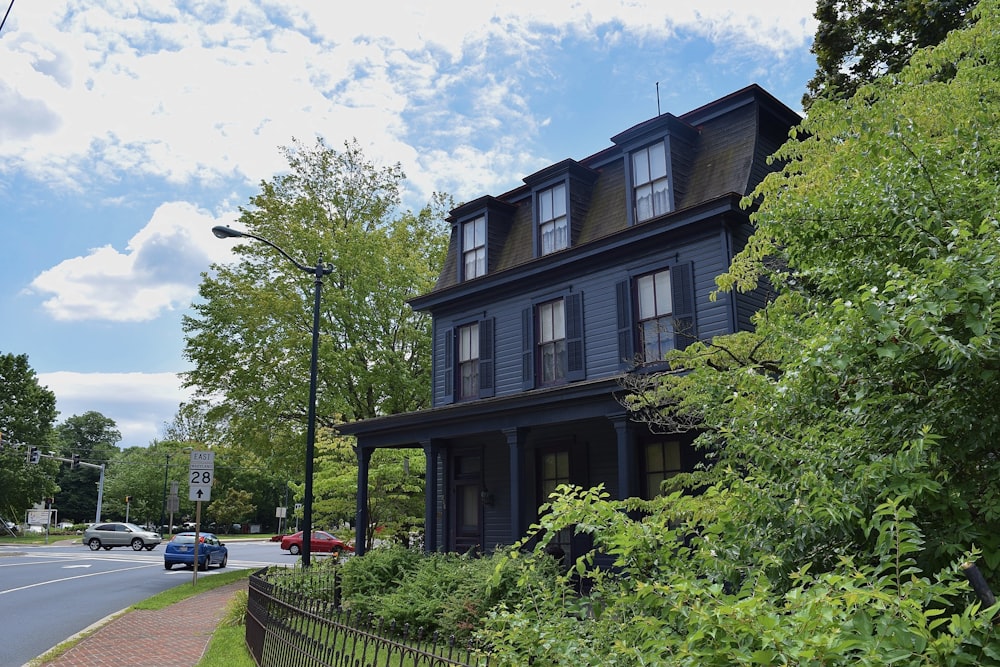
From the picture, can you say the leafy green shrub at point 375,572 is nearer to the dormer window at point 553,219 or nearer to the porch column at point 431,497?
the porch column at point 431,497

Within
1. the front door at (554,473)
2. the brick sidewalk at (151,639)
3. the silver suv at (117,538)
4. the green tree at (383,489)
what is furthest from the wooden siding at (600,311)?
the silver suv at (117,538)

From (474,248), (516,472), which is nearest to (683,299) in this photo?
(516,472)

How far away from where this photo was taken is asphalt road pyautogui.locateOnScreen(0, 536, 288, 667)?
13.9 m

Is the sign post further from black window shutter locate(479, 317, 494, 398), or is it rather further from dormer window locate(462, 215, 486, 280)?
dormer window locate(462, 215, 486, 280)

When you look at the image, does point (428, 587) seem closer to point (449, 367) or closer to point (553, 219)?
point (449, 367)

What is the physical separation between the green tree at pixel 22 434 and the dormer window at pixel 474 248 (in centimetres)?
5742

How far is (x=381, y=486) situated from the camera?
78.6ft

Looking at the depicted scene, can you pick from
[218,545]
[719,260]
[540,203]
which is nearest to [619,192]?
[540,203]

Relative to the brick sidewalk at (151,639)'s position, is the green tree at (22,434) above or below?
above

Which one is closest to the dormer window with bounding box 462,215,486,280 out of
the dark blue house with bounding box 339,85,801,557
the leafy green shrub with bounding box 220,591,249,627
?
the dark blue house with bounding box 339,85,801,557

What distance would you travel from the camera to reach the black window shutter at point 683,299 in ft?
50.2

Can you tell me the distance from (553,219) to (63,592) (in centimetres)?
1766

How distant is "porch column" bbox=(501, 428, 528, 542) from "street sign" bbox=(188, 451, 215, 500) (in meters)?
8.22

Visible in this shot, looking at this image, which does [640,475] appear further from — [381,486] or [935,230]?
[935,230]
